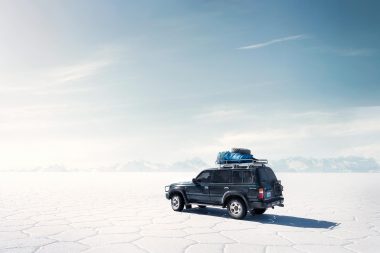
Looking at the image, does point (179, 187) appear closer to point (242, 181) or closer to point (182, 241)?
point (242, 181)

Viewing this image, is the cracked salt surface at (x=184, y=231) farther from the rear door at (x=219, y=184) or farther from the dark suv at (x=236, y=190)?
the rear door at (x=219, y=184)

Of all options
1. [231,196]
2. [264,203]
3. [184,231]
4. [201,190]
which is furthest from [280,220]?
[184,231]

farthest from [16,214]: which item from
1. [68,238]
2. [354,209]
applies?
[354,209]

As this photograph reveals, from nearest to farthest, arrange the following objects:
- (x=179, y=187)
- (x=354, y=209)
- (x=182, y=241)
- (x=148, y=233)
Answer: (x=182, y=241) → (x=148, y=233) → (x=179, y=187) → (x=354, y=209)

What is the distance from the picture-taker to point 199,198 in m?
13.6

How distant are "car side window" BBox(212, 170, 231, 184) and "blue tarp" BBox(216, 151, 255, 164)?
38 cm

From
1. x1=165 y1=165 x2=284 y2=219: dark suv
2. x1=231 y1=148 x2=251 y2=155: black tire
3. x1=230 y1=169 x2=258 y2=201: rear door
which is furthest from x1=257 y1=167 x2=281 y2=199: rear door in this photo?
x1=231 y1=148 x2=251 y2=155: black tire

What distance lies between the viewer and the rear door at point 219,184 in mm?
12820

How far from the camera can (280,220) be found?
1214 centimetres

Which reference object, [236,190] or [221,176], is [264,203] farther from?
[221,176]

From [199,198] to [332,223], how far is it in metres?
4.72

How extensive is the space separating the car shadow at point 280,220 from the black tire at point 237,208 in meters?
0.29

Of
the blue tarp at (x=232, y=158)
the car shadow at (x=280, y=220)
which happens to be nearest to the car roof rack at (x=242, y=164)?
the blue tarp at (x=232, y=158)

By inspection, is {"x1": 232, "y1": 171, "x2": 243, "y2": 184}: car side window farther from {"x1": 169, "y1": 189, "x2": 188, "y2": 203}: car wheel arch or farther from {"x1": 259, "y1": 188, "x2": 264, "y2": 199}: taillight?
{"x1": 169, "y1": 189, "x2": 188, "y2": 203}: car wheel arch
